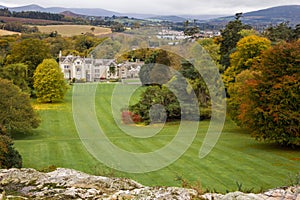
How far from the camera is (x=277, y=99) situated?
22.8m

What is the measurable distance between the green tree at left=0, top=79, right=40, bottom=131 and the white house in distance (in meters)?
22.3

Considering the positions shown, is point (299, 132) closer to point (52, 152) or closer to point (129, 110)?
point (52, 152)

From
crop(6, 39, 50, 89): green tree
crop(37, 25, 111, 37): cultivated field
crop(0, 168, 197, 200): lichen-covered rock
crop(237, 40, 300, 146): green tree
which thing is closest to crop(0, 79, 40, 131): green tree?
crop(237, 40, 300, 146): green tree

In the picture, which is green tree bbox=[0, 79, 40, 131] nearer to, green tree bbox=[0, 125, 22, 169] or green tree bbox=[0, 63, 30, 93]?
green tree bbox=[0, 125, 22, 169]

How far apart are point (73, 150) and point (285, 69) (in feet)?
42.5

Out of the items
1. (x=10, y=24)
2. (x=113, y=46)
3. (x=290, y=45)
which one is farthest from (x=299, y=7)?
(x=290, y=45)

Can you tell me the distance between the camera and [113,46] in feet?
154

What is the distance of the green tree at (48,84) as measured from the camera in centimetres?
4656

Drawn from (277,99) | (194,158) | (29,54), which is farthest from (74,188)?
(29,54)

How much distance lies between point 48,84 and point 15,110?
59.2ft

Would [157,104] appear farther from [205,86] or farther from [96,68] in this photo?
[96,68]

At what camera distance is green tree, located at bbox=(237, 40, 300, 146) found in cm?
2245

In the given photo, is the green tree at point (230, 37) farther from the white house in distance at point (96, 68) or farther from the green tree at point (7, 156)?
the green tree at point (7, 156)

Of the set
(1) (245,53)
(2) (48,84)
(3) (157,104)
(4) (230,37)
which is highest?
(4) (230,37)
